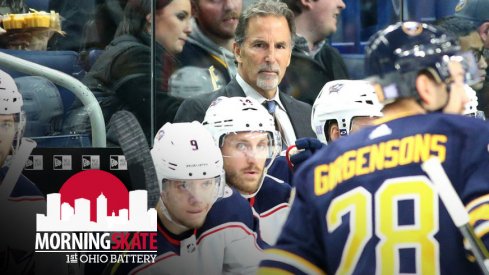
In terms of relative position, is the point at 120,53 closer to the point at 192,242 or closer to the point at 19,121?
the point at 19,121

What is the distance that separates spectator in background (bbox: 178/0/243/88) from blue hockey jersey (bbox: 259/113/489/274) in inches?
46.2

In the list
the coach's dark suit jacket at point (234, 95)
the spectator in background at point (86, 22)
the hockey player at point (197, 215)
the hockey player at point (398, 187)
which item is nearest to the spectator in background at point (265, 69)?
the coach's dark suit jacket at point (234, 95)

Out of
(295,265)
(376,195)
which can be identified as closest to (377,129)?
(376,195)

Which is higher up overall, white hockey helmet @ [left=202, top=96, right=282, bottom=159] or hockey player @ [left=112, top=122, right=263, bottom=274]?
white hockey helmet @ [left=202, top=96, right=282, bottom=159]

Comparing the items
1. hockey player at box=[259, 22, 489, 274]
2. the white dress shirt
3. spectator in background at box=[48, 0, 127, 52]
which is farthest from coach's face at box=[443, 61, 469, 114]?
spectator in background at box=[48, 0, 127, 52]

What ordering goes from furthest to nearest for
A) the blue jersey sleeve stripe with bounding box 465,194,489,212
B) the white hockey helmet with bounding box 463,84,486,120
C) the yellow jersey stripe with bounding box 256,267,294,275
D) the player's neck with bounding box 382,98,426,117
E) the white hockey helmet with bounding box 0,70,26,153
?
the white hockey helmet with bounding box 0,70,26,153, the white hockey helmet with bounding box 463,84,486,120, the yellow jersey stripe with bounding box 256,267,294,275, the player's neck with bounding box 382,98,426,117, the blue jersey sleeve stripe with bounding box 465,194,489,212

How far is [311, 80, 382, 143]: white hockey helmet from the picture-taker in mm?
3963

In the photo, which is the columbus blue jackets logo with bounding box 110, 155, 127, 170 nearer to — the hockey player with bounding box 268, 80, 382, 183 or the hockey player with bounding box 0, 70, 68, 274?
the hockey player with bounding box 0, 70, 68, 274

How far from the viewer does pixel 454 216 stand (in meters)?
2.72

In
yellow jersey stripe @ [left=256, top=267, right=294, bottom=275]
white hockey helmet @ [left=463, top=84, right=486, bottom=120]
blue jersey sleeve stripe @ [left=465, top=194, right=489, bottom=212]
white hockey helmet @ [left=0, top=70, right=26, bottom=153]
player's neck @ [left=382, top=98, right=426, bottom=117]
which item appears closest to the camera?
blue jersey sleeve stripe @ [left=465, top=194, right=489, bottom=212]

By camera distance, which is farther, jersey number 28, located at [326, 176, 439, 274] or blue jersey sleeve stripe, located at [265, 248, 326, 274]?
blue jersey sleeve stripe, located at [265, 248, 326, 274]

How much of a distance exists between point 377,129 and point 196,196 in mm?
1317

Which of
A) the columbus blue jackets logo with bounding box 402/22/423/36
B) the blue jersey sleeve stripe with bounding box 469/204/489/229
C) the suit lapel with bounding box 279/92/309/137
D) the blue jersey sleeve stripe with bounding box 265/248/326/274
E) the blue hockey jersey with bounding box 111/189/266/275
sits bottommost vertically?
the blue hockey jersey with bounding box 111/189/266/275

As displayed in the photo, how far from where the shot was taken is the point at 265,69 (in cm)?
405
